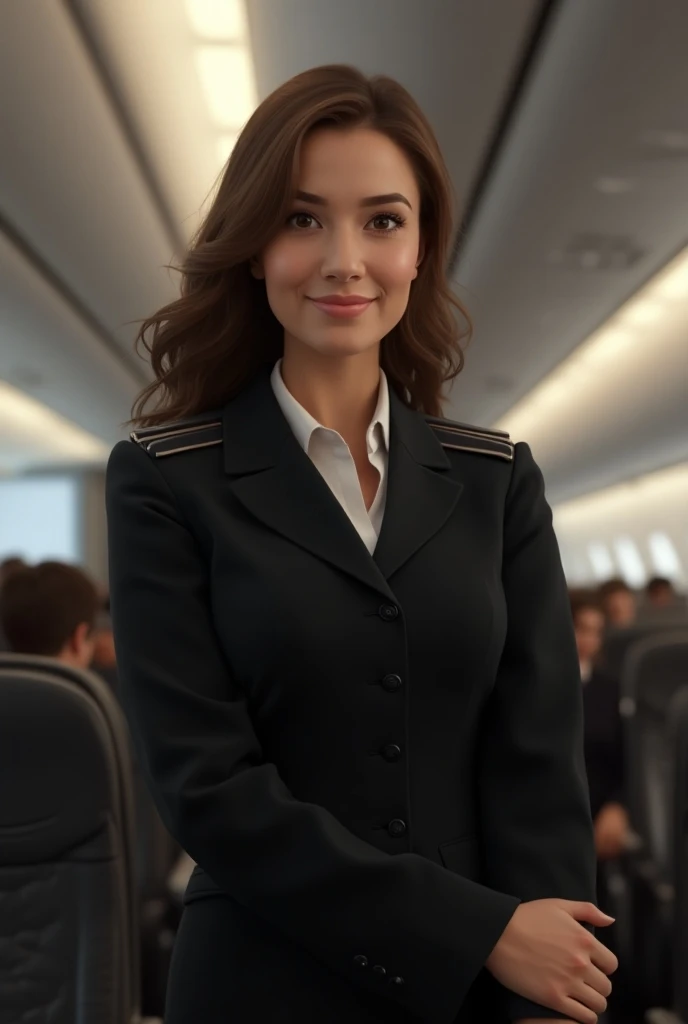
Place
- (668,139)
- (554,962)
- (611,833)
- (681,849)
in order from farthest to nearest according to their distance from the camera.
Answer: (611,833) → (668,139) → (681,849) → (554,962)

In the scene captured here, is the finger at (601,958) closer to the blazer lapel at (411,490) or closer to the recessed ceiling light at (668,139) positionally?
the blazer lapel at (411,490)

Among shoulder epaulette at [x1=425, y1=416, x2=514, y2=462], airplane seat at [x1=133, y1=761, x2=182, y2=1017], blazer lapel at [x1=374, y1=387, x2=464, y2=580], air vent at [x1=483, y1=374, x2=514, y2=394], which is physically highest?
air vent at [x1=483, y1=374, x2=514, y2=394]

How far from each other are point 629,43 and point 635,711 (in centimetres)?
247

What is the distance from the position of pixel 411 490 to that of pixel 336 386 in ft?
0.59

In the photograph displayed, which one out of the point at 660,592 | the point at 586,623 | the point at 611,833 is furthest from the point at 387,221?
the point at 660,592

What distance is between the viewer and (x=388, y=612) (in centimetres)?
149

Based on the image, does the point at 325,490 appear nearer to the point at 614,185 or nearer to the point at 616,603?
the point at 614,185

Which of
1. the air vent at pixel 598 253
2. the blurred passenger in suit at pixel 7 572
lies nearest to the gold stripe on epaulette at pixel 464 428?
the blurred passenger in suit at pixel 7 572

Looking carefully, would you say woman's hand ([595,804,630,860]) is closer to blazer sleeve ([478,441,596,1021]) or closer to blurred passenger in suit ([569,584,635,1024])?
blurred passenger in suit ([569,584,635,1024])

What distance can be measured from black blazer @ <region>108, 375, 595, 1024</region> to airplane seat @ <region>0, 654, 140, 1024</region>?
82 cm

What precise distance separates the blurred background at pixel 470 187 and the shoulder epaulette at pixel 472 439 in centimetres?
44

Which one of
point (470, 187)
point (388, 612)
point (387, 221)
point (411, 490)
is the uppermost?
point (470, 187)

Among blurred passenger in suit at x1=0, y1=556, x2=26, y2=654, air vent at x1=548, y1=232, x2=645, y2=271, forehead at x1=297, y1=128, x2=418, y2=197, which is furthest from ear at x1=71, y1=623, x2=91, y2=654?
air vent at x1=548, y1=232, x2=645, y2=271

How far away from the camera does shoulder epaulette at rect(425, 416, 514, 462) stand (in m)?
1.69
